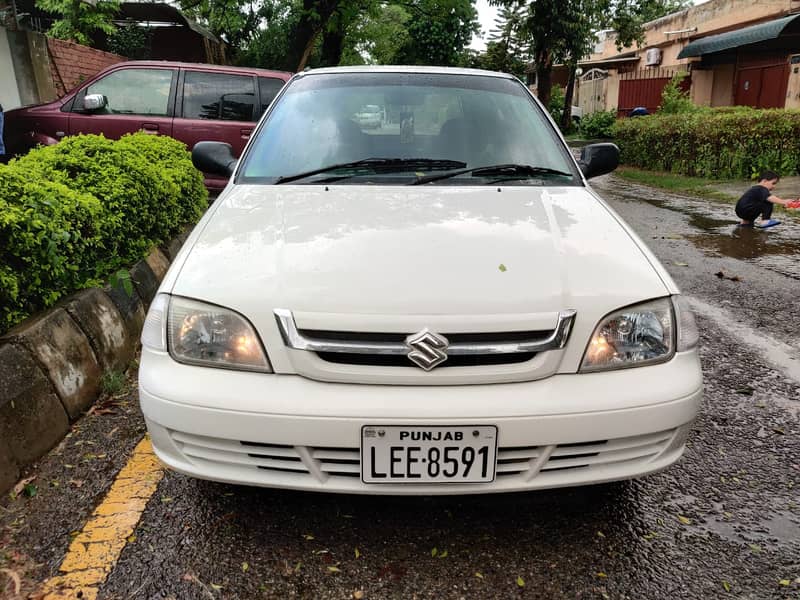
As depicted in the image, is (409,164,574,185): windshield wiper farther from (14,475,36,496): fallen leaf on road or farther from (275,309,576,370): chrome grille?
(14,475,36,496): fallen leaf on road

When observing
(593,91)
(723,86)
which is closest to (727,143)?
(723,86)

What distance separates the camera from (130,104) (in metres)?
7.51

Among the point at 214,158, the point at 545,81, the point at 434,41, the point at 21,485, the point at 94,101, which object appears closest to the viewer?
the point at 21,485

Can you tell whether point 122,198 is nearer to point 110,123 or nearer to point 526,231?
point 526,231

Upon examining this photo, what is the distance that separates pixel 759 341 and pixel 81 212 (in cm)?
392

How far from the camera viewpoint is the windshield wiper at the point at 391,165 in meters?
2.90

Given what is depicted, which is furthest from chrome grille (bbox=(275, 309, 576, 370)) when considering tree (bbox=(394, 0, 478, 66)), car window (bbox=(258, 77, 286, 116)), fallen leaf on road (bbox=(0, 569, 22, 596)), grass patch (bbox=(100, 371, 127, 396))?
tree (bbox=(394, 0, 478, 66))

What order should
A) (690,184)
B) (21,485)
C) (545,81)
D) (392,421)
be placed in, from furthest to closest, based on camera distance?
(545,81), (690,184), (21,485), (392,421)

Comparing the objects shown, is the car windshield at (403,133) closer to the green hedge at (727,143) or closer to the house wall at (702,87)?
the green hedge at (727,143)

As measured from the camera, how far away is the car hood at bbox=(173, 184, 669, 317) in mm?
1909

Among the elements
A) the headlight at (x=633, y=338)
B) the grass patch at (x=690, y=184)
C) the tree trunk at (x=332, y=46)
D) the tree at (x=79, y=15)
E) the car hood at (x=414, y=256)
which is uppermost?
the tree at (x=79, y=15)

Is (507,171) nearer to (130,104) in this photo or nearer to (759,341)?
(759,341)

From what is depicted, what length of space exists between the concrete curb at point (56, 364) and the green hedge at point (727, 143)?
11.5 m

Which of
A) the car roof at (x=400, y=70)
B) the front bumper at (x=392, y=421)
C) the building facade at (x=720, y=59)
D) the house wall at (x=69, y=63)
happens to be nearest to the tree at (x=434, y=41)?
the building facade at (x=720, y=59)
